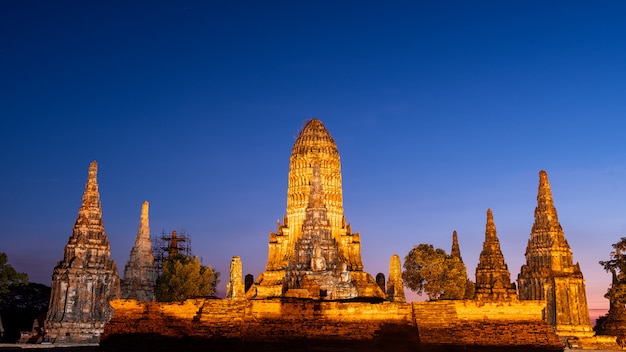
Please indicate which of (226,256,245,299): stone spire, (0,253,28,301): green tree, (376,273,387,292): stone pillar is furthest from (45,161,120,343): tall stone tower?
(376,273,387,292): stone pillar

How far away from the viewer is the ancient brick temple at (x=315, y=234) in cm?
5306

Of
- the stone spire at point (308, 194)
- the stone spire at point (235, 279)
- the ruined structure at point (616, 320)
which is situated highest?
the stone spire at point (308, 194)

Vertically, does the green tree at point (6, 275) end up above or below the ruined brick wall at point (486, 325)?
above

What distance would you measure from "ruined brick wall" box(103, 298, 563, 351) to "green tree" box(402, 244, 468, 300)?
3268 centimetres

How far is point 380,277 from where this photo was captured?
260 ft

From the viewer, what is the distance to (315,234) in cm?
5459

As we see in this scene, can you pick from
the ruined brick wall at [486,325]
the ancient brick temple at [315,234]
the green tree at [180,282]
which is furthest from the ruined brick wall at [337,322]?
the green tree at [180,282]

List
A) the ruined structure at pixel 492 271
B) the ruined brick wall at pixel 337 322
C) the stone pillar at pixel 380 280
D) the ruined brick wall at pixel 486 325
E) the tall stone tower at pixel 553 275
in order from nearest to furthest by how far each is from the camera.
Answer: the ruined brick wall at pixel 486 325 < the ruined brick wall at pixel 337 322 < the ruined structure at pixel 492 271 < the tall stone tower at pixel 553 275 < the stone pillar at pixel 380 280

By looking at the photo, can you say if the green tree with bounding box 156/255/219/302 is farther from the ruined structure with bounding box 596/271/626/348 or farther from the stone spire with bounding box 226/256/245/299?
the ruined structure with bounding box 596/271/626/348

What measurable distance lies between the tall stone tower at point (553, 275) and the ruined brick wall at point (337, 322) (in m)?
16.1

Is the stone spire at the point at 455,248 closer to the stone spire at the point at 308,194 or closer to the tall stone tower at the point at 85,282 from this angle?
the stone spire at the point at 308,194

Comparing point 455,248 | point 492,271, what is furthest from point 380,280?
point 492,271

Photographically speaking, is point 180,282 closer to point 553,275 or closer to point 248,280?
point 248,280

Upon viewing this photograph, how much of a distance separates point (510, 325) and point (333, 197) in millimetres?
46499
